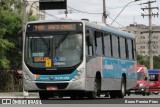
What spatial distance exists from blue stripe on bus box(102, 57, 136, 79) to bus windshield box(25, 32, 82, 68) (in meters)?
2.99

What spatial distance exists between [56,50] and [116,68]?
5.59 metres

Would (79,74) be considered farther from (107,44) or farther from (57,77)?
(107,44)

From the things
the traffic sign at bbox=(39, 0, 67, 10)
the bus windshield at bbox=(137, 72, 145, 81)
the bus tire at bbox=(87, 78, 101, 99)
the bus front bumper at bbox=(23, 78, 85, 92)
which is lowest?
the bus windshield at bbox=(137, 72, 145, 81)

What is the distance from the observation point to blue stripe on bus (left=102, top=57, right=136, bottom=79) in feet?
87.4

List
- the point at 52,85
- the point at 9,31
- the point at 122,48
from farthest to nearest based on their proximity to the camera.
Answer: the point at 9,31 < the point at 122,48 < the point at 52,85

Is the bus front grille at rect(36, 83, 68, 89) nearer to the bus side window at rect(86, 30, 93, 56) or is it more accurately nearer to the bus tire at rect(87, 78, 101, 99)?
the bus side window at rect(86, 30, 93, 56)

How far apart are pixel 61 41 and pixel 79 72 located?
1.49 meters

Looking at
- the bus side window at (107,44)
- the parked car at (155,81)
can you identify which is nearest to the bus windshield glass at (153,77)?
the parked car at (155,81)

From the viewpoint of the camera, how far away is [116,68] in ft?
93.3

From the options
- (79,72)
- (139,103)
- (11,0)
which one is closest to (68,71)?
(79,72)

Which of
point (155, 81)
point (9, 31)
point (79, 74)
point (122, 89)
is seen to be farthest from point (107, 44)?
point (155, 81)

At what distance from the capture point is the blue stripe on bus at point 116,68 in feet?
87.4

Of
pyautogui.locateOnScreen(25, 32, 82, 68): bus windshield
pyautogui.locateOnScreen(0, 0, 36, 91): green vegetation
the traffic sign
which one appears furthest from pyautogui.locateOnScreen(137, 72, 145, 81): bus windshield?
pyautogui.locateOnScreen(25, 32, 82, 68): bus windshield

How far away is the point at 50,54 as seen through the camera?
23625 mm
